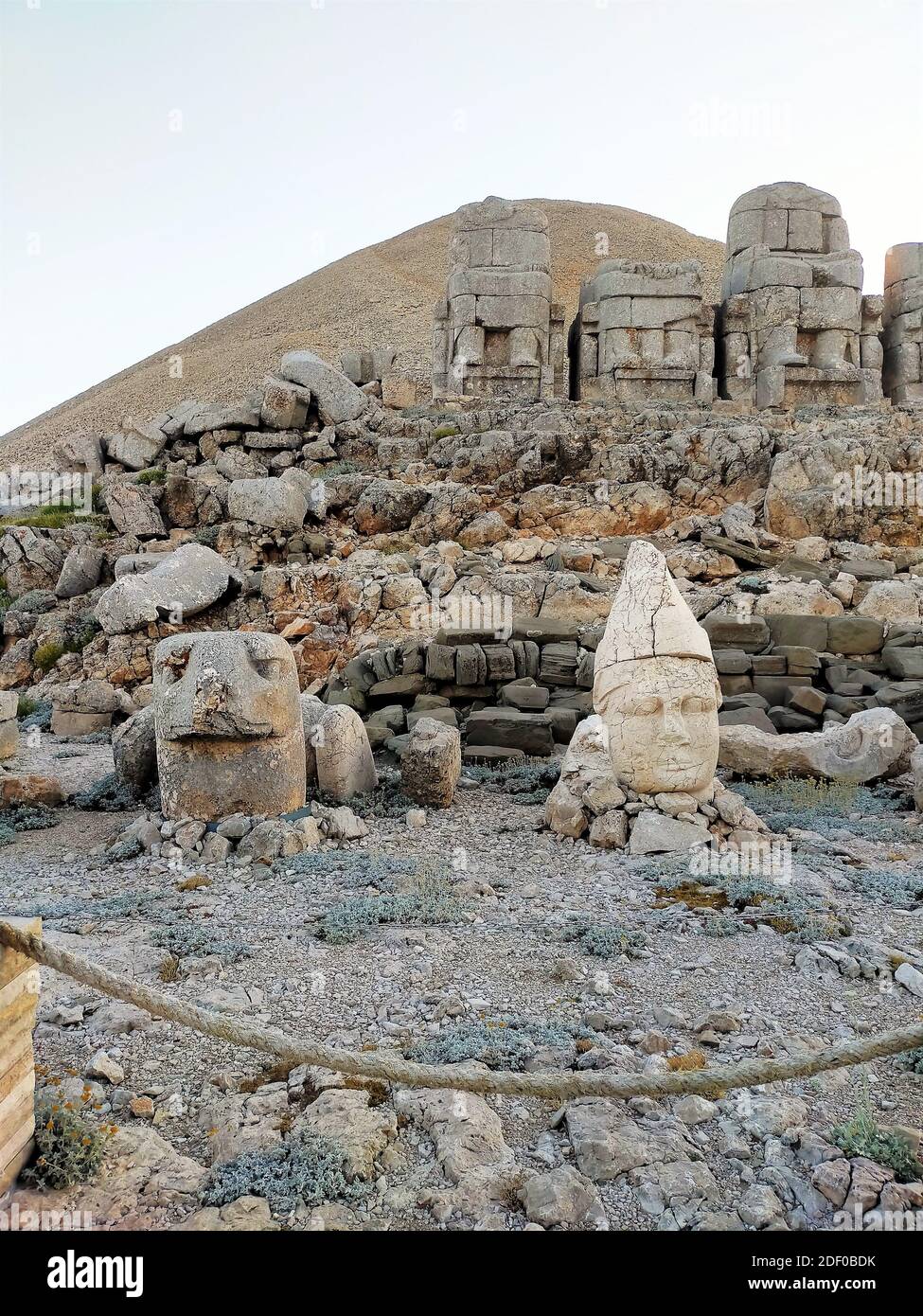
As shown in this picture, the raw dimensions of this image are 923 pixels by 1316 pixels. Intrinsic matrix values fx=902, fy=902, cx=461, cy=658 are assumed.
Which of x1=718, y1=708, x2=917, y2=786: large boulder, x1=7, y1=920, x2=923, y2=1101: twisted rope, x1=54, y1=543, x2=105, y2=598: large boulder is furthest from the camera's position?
x1=54, y1=543, x2=105, y2=598: large boulder

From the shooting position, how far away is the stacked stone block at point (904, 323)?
793 inches

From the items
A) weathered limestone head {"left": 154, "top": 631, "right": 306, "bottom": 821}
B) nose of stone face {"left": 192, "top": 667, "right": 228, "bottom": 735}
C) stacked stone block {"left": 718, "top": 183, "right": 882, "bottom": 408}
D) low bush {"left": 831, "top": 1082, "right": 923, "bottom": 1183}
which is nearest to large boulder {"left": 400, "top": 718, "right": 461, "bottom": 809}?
weathered limestone head {"left": 154, "top": 631, "right": 306, "bottom": 821}

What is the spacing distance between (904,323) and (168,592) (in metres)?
→ 17.1

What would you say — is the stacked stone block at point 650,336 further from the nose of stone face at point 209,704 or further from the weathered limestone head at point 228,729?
the nose of stone face at point 209,704

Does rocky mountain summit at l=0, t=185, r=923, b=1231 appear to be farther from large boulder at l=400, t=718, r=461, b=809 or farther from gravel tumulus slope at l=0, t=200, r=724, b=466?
gravel tumulus slope at l=0, t=200, r=724, b=466

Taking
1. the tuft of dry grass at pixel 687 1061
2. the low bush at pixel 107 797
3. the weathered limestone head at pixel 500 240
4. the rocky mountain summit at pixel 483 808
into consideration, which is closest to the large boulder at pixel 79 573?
the rocky mountain summit at pixel 483 808

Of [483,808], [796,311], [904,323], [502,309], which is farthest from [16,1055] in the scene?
[904,323]

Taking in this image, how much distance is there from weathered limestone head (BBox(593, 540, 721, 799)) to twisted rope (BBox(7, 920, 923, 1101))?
3.76m

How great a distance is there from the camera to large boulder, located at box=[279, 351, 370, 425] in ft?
61.9

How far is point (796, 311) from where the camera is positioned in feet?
64.4

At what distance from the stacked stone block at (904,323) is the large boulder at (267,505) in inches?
535

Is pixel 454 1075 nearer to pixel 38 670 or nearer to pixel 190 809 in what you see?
pixel 190 809

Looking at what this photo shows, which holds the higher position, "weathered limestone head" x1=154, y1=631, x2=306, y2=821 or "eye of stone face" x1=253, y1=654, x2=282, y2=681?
"eye of stone face" x1=253, y1=654, x2=282, y2=681

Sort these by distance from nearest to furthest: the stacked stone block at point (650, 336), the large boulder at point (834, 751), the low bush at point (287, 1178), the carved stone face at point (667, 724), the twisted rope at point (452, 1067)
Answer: the twisted rope at point (452, 1067), the low bush at point (287, 1178), the carved stone face at point (667, 724), the large boulder at point (834, 751), the stacked stone block at point (650, 336)
